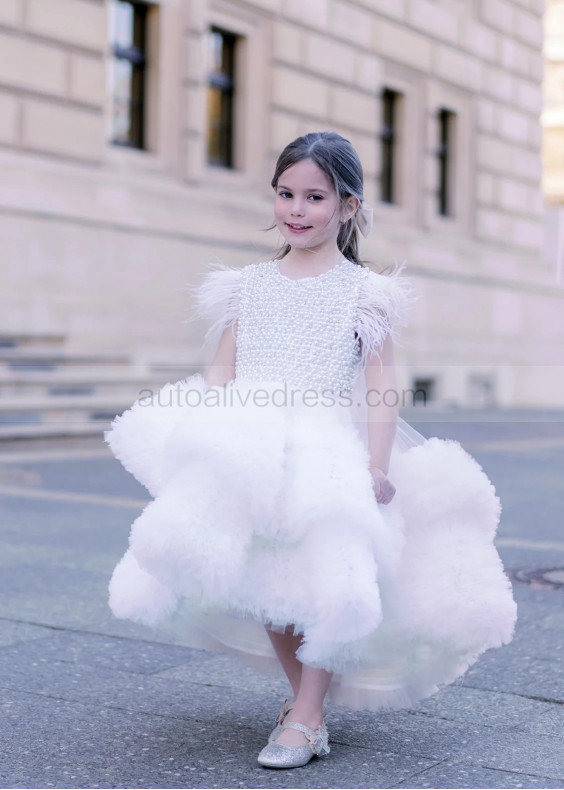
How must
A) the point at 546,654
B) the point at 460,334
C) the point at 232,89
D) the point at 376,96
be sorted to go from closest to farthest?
the point at 546,654, the point at 232,89, the point at 376,96, the point at 460,334

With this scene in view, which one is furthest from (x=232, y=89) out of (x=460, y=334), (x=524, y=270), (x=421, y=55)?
(x=524, y=270)

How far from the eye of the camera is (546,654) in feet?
14.2

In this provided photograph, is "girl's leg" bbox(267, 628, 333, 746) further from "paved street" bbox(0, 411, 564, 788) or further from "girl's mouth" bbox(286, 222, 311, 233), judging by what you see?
"girl's mouth" bbox(286, 222, 311, 233)

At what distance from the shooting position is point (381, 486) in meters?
3.10

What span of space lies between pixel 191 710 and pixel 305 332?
47.5 inches

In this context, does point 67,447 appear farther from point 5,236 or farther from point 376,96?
point 376,96

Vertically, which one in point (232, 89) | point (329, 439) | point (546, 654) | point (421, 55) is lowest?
point (546, 654)

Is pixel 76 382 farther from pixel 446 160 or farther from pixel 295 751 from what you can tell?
pixel 446 160

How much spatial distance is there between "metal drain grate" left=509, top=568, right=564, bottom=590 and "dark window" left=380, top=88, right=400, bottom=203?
47.5ft

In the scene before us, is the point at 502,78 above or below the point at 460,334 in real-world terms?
above

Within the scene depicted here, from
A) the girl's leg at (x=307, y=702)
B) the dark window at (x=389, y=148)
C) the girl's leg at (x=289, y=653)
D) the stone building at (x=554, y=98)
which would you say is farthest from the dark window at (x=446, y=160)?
the girl's leg at (x=307, y=702)

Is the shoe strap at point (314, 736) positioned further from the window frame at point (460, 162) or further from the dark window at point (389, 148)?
the window frame at point (460, 162)

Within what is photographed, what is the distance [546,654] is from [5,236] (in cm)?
963

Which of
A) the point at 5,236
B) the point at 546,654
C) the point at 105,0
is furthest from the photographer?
the point at 105,0
